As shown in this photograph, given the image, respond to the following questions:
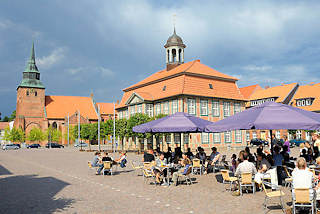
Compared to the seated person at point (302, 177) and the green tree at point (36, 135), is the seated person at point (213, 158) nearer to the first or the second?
the seated person at point (302, 177)

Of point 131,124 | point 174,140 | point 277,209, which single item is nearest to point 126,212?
A: point 277,209

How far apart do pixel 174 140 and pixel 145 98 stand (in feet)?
26.2

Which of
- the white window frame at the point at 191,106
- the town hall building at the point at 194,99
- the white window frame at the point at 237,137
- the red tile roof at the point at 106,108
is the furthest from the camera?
the red tile roof at the point at 106,108

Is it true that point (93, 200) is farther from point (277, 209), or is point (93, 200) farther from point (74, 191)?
point (277, 209)

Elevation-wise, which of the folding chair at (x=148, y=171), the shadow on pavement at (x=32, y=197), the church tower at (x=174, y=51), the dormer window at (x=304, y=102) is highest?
the church tower at (x=174, y=51)

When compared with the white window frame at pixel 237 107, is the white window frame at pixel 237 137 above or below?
below

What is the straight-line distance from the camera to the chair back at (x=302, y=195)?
249 inches

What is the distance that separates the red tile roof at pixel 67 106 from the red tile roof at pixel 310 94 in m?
52.5

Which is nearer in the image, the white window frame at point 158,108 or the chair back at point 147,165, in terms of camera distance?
the chair back at point 147,165

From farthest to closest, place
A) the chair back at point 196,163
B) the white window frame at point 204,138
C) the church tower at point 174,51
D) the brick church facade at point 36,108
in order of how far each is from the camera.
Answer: the brick church facade at point 36,108
the church tower at point 174,51
the white window frame at point 204,138
the chair back at point 196,163

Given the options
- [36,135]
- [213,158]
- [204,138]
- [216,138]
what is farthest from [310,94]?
[36,135]

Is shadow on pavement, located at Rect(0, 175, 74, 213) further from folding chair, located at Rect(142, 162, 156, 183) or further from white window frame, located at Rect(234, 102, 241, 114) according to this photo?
white window frame, located at Rect(234, 102, 241, 114)

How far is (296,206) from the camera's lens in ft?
22.2

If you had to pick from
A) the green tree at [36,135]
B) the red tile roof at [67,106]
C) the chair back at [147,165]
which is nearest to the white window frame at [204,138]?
the chair back at [147,165]
